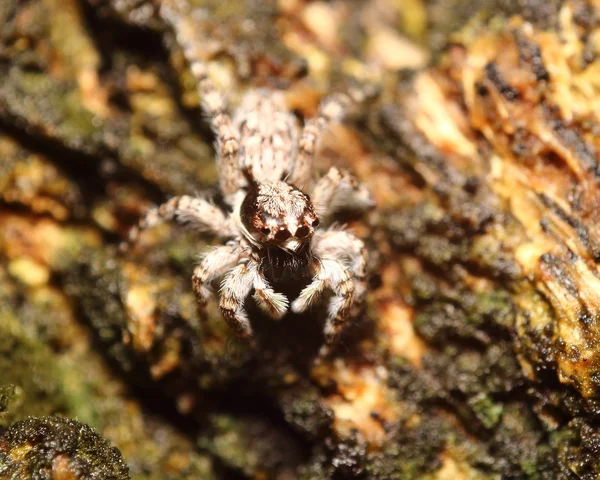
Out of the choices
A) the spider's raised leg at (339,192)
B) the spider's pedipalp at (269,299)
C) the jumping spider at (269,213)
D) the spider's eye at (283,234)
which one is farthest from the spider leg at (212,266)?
the spider's raised leg at (339,192)

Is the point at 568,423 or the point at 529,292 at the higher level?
the point at 529,292

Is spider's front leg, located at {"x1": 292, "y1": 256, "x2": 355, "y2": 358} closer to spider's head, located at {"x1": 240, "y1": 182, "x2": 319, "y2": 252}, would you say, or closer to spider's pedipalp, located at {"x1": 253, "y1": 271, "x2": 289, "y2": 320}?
spider's pedipalp, located at {"x1": 253, "y1": 271, "x2": 289, "y2": 320}

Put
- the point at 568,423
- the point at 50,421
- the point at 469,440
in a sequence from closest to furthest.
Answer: the point at 50,421, the point at 568,423, the point at 469,440

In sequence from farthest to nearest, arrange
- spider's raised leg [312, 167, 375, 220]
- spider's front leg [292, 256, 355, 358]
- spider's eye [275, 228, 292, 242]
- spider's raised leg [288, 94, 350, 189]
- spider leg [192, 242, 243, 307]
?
spider's raised leg [288, 94, 350, 189] < spider's raised leg [312, 167, 375, 220] < spider leg [192, 242, 243, 307] < spider's front leg [292, 256, 355, 358] < spider's eye [275, 228, 292, 242]

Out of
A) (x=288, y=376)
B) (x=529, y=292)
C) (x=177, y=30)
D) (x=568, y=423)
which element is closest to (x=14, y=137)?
(x=177, y=30)

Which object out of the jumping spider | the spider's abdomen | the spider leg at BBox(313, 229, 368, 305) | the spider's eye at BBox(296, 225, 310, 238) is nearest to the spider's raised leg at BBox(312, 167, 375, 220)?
the jumping spider

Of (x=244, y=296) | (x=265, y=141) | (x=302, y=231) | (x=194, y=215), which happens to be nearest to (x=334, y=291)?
(x=302, y=231)

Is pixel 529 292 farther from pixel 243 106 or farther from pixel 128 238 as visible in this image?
pixel 128 238

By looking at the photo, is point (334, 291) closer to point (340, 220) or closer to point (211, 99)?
point (340, 220)
